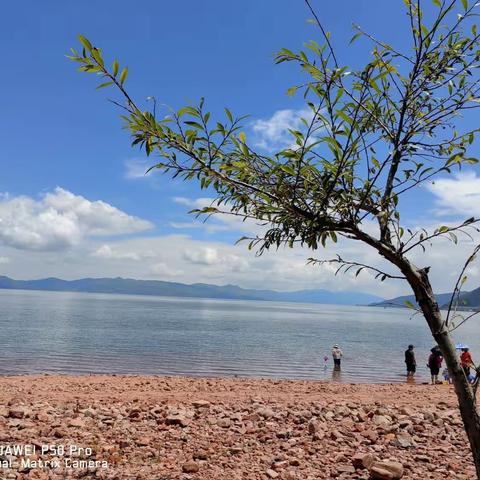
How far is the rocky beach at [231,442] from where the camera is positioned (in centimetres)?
818

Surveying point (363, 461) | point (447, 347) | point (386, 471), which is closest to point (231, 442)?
point (363, 461)

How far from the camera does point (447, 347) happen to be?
14.1ft

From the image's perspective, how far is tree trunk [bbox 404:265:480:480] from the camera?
4281 mm

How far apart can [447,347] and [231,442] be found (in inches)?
262

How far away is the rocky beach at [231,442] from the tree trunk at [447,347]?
4265 mm

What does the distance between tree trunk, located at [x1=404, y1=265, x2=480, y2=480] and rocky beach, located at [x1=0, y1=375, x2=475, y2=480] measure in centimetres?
426

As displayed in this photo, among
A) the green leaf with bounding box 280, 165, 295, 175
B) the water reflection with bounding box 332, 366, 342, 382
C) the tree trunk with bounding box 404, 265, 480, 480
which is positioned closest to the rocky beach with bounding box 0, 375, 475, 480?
the tree trunk with bounding box 404, 265, 480, 480

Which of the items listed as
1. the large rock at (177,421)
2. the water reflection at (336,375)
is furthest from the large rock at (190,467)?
the water reflection at (336,375)

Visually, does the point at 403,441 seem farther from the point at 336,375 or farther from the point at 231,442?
the point at 336,375

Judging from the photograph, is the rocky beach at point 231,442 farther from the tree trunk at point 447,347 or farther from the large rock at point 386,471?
the tree trunk at point 447,347

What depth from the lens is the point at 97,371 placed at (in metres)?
37.2

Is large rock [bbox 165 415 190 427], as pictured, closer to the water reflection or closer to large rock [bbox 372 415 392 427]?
large rock [bbox 372 415 392 427]

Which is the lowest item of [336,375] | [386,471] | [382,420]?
[336,375]

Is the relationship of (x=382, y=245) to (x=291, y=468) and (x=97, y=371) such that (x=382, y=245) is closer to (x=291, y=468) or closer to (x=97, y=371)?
(x=291, y=468)
